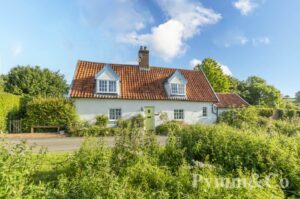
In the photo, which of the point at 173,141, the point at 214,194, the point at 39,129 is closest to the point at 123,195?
the point at 214,194

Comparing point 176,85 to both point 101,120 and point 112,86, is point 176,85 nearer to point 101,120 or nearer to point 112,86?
point 112,86

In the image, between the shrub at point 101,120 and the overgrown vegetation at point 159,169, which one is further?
the shrub at point 101,120

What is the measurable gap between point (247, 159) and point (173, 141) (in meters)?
2.14

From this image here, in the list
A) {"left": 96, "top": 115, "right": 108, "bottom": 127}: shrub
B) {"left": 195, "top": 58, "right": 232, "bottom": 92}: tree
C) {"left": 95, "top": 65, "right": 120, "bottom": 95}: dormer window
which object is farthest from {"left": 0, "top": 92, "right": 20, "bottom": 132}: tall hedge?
{"left": 195, "top": 58, "right": 232, "bottom": 92}: tree

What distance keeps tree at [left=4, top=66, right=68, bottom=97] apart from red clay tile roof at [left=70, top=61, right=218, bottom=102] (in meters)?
13.1

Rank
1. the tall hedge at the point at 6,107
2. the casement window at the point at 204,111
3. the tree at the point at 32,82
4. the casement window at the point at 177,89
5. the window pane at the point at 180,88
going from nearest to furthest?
the tall hedge at the point at 6,107, the casement window at the point at 177,89, the window pane at the point at 180,88, the casement window at the point at 204,111, the tree at the point at 32,82

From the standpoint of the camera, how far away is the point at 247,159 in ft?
17.6

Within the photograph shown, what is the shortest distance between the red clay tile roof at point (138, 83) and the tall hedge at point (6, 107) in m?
5.23

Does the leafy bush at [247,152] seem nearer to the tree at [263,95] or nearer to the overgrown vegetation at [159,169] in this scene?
the overgrown vegetation at [159,169]

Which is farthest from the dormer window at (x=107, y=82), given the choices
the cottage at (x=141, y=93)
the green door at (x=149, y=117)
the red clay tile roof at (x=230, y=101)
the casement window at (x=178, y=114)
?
the red clay tile roof at (x=230, y=101)

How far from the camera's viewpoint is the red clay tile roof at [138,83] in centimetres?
1985

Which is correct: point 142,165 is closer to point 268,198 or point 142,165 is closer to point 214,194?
point 214,194

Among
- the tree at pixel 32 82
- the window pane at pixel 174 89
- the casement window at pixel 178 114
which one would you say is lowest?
the casement window at pixel 178 114

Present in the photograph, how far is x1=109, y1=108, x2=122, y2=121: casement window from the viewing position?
2019 centimetres
